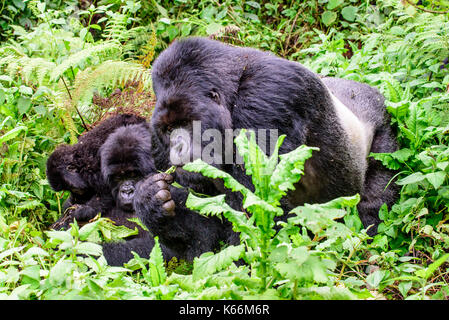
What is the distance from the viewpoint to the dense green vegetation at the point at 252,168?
5.80ft

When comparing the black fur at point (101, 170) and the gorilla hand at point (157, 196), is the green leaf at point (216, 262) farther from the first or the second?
the black fur at point (101, 170)

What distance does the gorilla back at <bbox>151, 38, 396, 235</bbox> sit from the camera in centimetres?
271

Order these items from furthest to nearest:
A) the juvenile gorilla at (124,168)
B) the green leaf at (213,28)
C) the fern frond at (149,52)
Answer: the green leaf at (213,28) < the fern frond at (149,52) < the juvenile gorilla at (124,168)

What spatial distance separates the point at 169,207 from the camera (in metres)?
2.89

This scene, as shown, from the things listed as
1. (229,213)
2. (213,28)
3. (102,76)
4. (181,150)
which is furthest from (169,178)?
(213,28)

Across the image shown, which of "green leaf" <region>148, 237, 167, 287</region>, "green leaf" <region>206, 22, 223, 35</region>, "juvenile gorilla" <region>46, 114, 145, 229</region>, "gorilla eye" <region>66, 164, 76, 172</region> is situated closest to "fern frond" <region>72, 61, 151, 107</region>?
"juvenile gorilla" <region>46, 114, 145, 229</region>

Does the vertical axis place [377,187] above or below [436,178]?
below

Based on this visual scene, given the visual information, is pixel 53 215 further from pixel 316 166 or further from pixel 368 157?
pixel 368 157

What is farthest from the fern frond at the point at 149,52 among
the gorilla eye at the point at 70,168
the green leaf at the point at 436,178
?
the green leaf at the point at 436,178

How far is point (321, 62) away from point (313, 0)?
1.89 metres

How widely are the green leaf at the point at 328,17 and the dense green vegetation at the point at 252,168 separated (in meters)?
0.01

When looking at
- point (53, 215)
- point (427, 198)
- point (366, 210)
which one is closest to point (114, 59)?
point (53, 215)

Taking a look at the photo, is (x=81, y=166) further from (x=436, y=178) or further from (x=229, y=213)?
(x=436, y=178)

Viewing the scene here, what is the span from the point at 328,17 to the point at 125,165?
3299 millimetres
